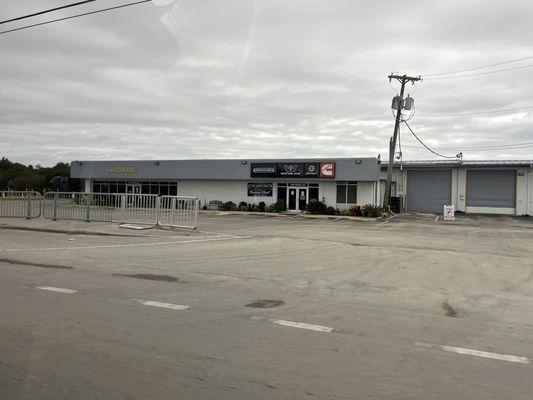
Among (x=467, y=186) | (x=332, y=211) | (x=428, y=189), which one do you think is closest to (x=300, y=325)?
(x=332, y=211)

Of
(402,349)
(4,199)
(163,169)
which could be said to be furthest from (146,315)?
(163,169)

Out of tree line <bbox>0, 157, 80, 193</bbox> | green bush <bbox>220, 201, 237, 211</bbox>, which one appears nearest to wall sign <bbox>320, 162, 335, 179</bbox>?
green bush <bbox>220, 201, 237, 211</bbox>

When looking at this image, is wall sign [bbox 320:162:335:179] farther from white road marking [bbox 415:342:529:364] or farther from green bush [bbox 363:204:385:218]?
white road marking [bbox 415:342:529:364]

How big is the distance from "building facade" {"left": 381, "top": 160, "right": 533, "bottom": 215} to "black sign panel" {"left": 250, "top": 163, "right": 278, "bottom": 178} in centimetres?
1013

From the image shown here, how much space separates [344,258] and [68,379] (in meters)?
9.78

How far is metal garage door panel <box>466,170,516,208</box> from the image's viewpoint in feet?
140

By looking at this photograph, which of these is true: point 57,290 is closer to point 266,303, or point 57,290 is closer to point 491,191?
point 266,303

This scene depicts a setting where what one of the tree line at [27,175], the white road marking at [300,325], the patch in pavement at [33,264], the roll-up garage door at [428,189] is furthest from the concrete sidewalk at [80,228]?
the tree line at [27,175]

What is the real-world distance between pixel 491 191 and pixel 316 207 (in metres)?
16.3

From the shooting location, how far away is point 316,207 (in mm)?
37750

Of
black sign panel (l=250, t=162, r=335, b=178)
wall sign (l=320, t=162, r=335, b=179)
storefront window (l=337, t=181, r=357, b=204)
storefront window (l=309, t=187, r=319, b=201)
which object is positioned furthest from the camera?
storefront window (l=309, t=187, r=319, b=201)

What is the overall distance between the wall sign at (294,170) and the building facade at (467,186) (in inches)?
311

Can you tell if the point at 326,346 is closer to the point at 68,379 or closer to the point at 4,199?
the point at 68,379

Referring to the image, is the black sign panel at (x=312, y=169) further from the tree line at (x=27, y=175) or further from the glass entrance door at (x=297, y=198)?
the tree line at (x=27, y=175)
